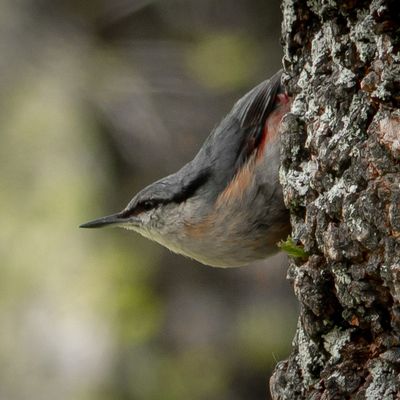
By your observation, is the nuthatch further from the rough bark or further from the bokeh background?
the bokeh background

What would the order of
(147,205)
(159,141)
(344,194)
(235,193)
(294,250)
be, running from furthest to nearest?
(159,141) → (147,205) → (235,193) → (294,250) → (344,194)

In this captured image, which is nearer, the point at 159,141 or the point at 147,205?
the point at 147,205

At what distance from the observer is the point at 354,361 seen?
Result: 2572 millimetres

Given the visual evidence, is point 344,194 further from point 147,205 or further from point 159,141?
point 159,141

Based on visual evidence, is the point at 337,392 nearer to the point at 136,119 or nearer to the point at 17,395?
the point at 136,119

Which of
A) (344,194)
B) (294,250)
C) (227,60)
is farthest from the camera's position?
(227,60)

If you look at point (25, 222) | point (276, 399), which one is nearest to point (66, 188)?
point (25, 222)

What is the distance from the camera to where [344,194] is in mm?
2557

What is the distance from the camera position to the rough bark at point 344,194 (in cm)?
241

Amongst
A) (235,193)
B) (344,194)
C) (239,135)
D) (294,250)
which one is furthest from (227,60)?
(344,194)

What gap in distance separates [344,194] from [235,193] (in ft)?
3.85

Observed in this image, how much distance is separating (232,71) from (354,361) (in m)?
3.78

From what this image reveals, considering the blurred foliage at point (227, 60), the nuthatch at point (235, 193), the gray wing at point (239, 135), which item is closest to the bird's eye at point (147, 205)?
the nuthatch at point (235, 193)

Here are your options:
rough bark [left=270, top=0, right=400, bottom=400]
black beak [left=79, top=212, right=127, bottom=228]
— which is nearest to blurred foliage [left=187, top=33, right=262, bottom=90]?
black beak [left=79, top=212, right=127, bottom=228]
